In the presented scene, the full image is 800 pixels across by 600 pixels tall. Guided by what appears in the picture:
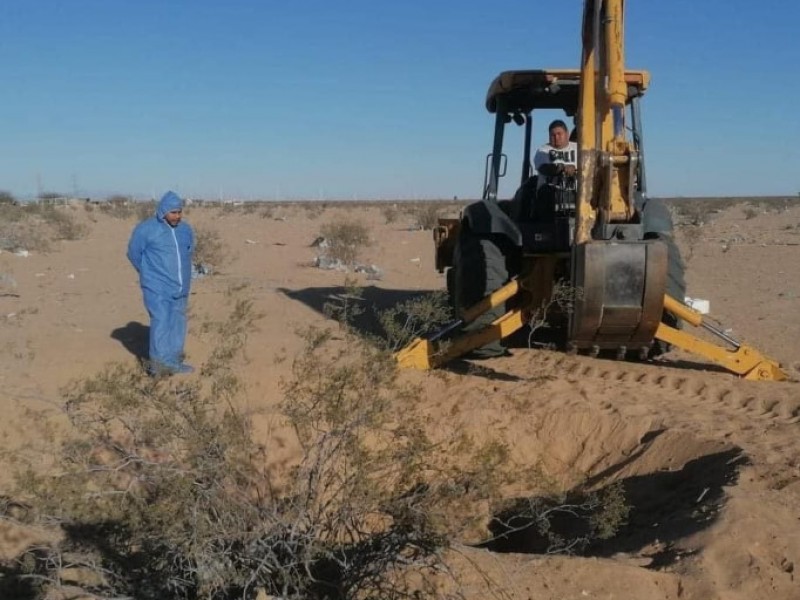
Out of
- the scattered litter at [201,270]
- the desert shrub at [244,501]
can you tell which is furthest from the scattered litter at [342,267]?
the desert shrub at [244,501]

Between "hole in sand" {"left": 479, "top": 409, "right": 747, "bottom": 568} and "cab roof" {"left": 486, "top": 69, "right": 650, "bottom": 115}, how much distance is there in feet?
10.8

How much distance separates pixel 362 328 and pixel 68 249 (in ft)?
39.3

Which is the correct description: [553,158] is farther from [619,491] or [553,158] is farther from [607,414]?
[619,491]

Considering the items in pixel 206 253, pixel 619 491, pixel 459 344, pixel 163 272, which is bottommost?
pixel 619 491

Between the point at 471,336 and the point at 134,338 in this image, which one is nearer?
the point at 471,336

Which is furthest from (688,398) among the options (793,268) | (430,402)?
(793,268)

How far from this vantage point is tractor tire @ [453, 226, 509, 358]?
711 cm

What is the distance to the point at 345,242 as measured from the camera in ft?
57.9

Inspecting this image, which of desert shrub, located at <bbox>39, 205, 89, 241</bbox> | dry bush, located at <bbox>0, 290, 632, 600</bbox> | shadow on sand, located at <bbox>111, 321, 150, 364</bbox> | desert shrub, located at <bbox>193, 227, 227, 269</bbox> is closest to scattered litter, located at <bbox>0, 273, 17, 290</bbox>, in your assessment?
desert shrub, located at <bbox>193, 227, 227, 269</bbox>

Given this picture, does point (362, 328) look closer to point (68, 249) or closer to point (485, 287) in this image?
point (485, 287)

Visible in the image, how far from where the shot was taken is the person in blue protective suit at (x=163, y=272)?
717 cm

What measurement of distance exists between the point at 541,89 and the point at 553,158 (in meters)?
0.81

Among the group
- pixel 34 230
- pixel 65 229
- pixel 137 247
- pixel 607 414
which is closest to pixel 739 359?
pixel 607 414

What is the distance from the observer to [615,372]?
24.4ft
